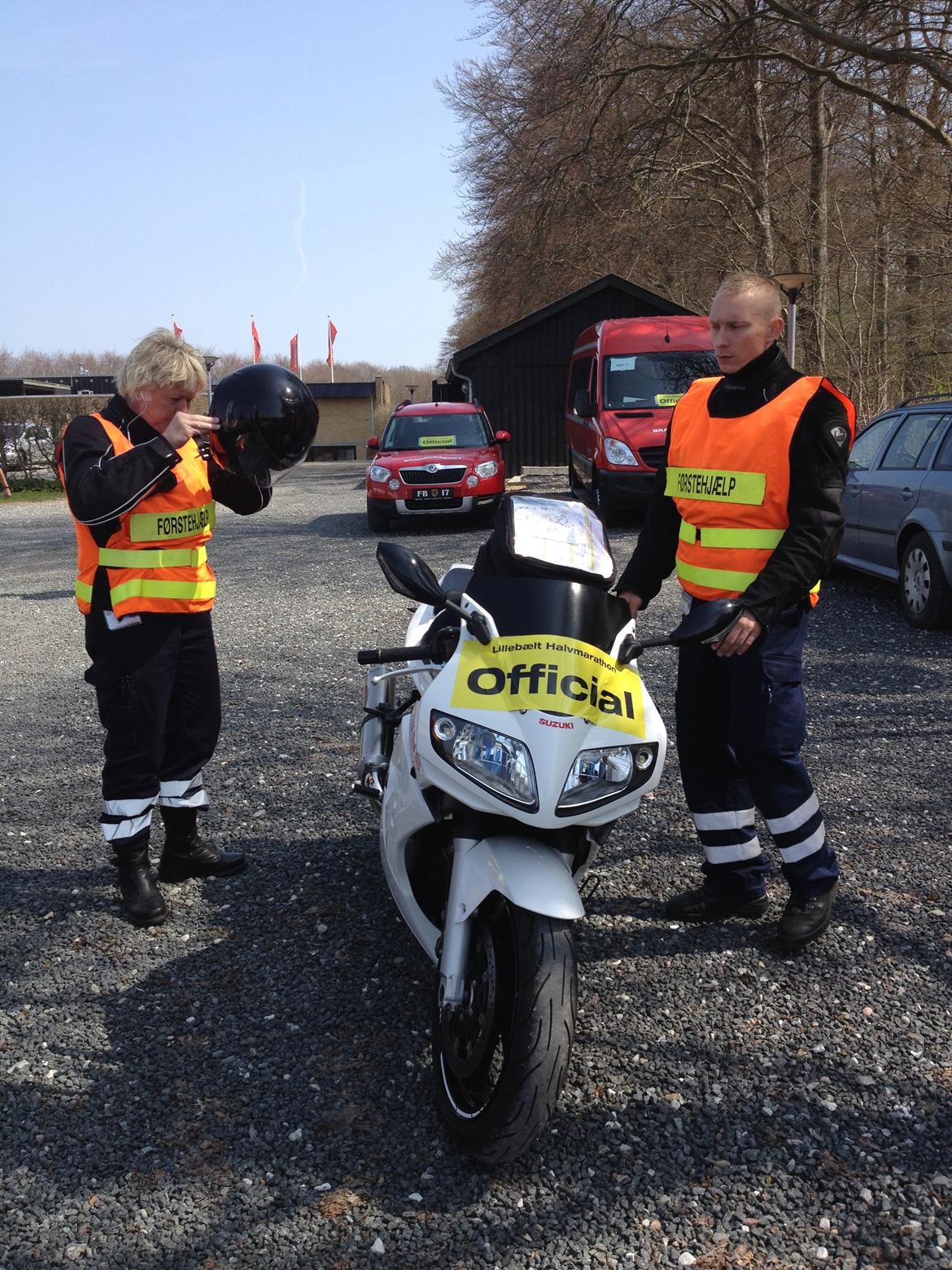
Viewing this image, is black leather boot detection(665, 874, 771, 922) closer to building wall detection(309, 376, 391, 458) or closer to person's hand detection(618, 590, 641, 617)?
person's hand detection(618, 590, 641, 617)

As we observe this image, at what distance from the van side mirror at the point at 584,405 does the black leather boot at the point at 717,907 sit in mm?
10772

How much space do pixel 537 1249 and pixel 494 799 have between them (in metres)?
0.92

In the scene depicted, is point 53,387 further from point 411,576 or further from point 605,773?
→ point 605,773

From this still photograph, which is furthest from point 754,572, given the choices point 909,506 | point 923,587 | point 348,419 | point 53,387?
point 348,419

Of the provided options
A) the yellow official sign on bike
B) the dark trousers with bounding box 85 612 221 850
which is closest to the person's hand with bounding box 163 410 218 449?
the dark trousers with bounding box 85 612 221 850

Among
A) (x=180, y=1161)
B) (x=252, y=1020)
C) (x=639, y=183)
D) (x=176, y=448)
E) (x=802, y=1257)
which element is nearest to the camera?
(x=802, y=1257)

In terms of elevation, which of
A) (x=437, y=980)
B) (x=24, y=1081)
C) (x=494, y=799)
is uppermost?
(x=494, y=799)

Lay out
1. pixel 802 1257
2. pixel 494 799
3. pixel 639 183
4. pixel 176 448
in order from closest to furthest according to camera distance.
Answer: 1. pixel 802 1257
2. pixel 494 799
3. pixel 176 448
4. pixel 639 183

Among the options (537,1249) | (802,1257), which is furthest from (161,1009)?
(802,1257)

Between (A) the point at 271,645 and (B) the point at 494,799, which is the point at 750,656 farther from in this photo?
(A) the point at 271,645

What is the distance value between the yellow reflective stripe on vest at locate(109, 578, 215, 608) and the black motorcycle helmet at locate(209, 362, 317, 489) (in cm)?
43

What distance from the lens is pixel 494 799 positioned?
2.41 metres

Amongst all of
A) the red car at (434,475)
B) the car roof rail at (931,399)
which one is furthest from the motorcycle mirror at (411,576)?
the red car at (434,475)

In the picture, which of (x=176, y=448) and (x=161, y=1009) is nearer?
(x=161, y=1009)
